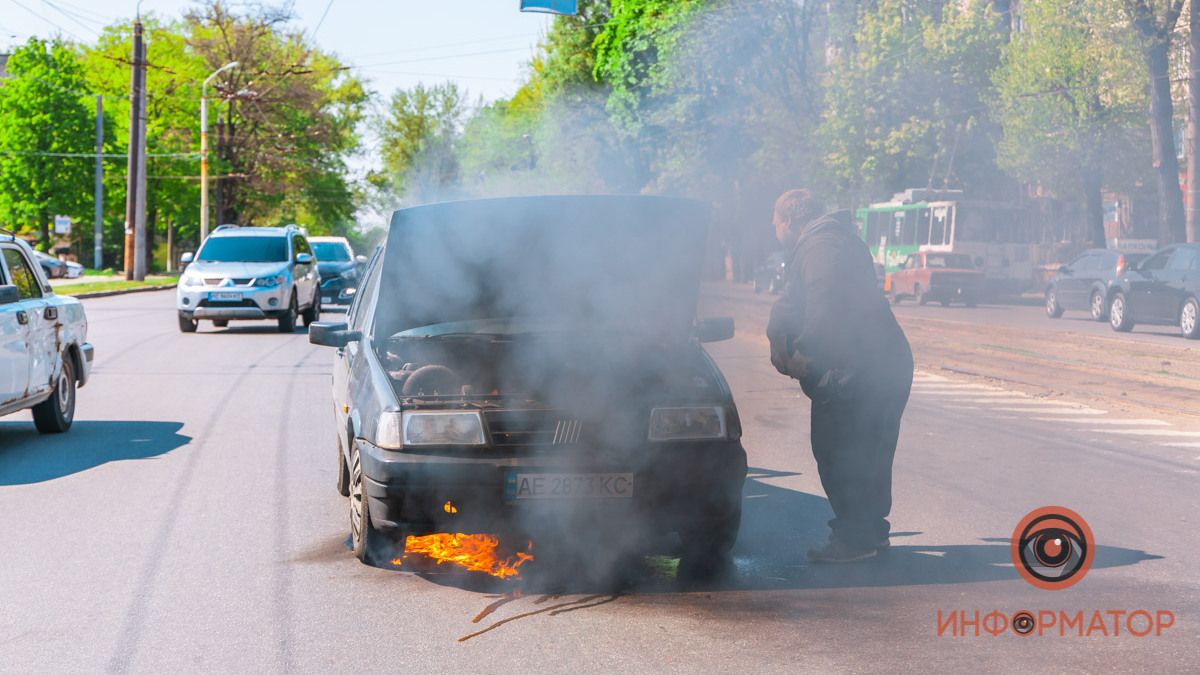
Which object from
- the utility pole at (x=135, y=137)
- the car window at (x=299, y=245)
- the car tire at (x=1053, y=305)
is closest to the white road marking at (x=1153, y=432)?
the car window at (x=299, y=245)

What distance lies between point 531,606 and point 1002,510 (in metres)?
3.25

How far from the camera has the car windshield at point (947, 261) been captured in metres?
36.1

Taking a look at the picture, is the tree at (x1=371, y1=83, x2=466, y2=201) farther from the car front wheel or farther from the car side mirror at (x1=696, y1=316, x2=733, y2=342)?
the car side mirror at (x1=696, y1=316, x2=733, y2=342)

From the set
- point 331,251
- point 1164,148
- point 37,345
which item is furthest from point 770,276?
point 37,345

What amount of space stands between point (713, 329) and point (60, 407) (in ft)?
19.6

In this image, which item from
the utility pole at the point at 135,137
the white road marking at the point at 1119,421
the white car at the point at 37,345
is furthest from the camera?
the utility pole at the point at 135,137

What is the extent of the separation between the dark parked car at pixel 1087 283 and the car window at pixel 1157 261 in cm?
221

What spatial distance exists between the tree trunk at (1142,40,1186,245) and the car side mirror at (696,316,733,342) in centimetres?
2865

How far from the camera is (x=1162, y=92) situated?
1310 inches

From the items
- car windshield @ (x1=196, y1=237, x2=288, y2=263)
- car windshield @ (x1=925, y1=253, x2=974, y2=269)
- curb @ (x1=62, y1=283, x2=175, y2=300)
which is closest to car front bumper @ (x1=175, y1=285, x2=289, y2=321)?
car windshield @ (x1=196, y1=237, x2=288, y2=263)

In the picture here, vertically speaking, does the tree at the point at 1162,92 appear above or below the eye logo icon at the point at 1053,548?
above

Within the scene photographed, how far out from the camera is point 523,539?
6.04 m

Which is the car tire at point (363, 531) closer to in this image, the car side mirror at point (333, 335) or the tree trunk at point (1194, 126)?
the car side mirror at point (333, 335)

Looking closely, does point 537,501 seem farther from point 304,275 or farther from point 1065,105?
point 1065,105
